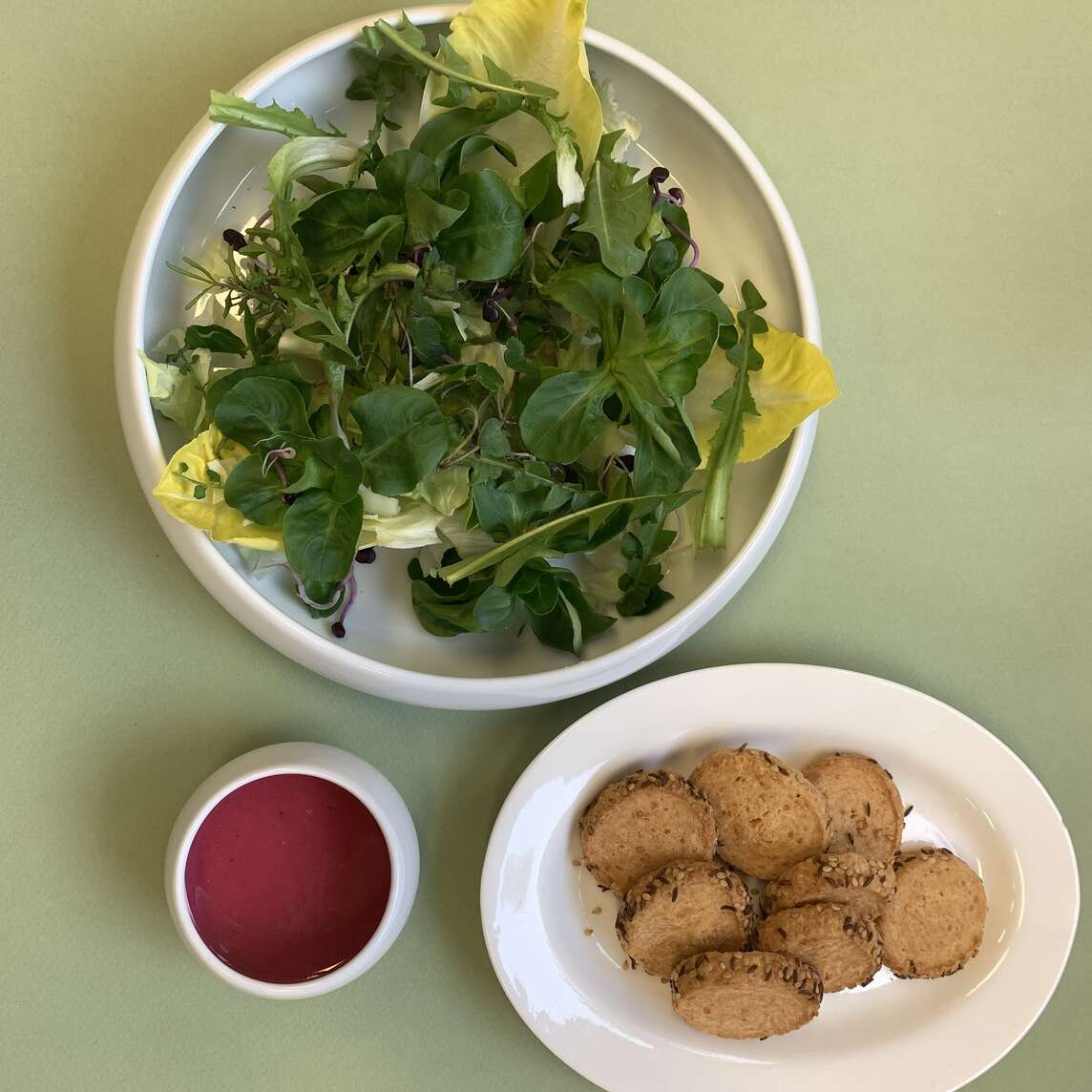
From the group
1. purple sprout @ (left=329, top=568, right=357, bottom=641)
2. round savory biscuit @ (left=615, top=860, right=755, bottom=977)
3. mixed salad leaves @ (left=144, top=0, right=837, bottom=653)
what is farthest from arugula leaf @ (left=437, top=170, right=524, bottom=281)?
round savory biscuit @ (left=615, top=860, right=755, bottom=977)

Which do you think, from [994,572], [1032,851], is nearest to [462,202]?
[994,572]

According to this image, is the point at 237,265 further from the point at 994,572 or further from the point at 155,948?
the point at 994,572

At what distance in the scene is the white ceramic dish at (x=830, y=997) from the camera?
74 cm

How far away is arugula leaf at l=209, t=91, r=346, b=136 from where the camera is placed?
0.60 m

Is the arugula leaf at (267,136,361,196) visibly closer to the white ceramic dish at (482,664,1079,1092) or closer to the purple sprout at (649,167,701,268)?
the purple sprout at (649,167,701,268)

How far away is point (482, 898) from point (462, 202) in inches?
20.2

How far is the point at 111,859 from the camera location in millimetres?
774

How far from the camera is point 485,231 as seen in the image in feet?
1.96

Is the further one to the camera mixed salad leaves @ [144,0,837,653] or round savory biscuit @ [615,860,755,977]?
round savory biscuit @ [615,860,755,977]

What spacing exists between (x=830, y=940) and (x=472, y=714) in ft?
1.07

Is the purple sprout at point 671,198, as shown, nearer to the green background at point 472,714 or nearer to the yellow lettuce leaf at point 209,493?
the green background at point 472,714

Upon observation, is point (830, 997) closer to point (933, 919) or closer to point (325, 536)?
point (933, 919)

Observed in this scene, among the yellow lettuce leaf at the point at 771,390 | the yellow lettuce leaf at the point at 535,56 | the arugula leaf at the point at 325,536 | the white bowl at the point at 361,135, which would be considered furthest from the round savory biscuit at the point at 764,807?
the yellow lettuce leaf at the point at 535,56

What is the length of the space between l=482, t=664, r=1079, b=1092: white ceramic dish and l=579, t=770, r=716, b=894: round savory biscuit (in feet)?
0.07
